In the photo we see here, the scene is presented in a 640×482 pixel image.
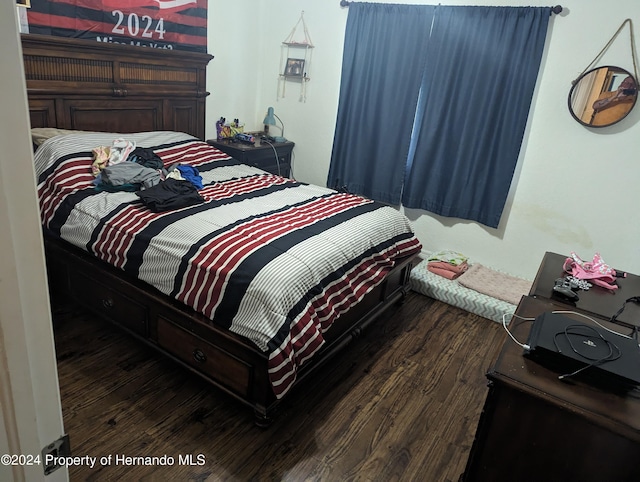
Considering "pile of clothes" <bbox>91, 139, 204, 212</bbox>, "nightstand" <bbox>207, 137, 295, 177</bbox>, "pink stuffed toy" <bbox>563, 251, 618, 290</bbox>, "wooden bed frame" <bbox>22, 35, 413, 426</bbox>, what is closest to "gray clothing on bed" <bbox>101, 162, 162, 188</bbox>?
"pile of clothes" <bbox>91, 139, 204, 212</bbox>

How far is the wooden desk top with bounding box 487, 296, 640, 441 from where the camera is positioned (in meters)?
1.24

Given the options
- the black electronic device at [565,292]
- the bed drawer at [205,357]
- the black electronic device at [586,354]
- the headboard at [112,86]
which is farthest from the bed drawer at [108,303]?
the black electronic device at [565,292]

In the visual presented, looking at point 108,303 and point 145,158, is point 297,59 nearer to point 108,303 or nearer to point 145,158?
point 145,158

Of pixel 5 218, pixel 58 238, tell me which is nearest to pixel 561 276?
pixel 5 218

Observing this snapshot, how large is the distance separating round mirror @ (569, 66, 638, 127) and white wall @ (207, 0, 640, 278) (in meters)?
0.06

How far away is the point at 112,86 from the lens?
3.12 metres

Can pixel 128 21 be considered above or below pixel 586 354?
above

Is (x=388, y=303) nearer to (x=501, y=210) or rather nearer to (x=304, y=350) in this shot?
(x=304, y=350)

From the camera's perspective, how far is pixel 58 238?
8.20 feet

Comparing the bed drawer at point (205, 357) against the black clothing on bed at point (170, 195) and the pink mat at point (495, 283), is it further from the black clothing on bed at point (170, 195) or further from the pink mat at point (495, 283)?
the pink mat at point (495, 283)

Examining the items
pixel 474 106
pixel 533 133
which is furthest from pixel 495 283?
pixel 474 106

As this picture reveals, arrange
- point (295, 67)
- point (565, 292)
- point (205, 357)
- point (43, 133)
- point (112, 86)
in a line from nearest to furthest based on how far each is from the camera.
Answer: point (565, 292) → point (205, 357) → point (43, 133) → point (112, 86) → point (295, 67)

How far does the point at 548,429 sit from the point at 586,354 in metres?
0.26

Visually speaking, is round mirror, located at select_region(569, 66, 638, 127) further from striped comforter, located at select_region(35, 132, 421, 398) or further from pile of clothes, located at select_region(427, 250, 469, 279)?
striped comforter, located at select_region(35, 132, 421, 398)
